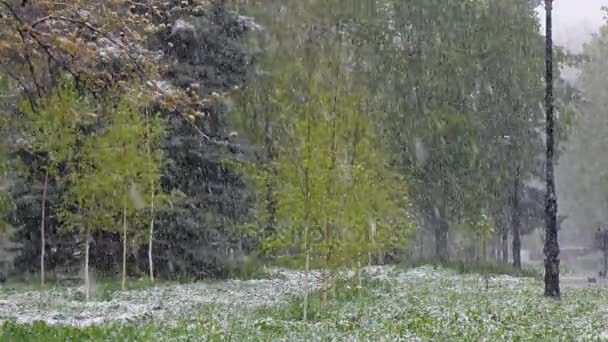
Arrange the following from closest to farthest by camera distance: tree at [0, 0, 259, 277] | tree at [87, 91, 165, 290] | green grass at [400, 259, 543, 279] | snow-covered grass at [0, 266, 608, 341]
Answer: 1. snow-covered grass at [0, 266, 608, 341]
2. tree at [87, 91, 165, 290]
3. tree at [0, 0, 259, 277]
4. green grass at [400, 259, 543, 279]

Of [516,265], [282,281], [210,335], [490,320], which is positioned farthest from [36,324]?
[516,265]

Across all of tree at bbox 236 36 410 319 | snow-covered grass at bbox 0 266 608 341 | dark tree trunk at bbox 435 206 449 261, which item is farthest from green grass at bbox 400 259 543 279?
tree at bbox 236 36 410 319

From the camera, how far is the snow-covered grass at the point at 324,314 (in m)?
12.6

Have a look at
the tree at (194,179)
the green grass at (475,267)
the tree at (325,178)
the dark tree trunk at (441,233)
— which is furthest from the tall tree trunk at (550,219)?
the dark tree trunk at (441,233)

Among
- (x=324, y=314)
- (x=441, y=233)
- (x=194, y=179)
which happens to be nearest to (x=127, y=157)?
(x=194, y=179)

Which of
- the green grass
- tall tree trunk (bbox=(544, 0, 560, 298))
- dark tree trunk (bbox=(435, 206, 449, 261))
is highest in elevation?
tall tree trunk (bbox=(544, 0, 560, 298))

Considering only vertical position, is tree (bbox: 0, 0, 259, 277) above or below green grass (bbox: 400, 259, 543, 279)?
above

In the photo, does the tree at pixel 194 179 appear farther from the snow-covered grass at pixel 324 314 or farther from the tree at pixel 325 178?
the tree at pixel 325 178

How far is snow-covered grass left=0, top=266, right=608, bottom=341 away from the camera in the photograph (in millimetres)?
12648

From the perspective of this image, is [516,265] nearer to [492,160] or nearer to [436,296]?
[492,160]

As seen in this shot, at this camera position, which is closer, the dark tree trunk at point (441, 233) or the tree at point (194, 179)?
the tree at point (194, 179)

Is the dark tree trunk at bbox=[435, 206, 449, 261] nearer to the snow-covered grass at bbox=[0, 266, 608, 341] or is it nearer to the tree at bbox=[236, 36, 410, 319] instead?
the snow-covered grass at bbox=[0, 266, 608, 341]

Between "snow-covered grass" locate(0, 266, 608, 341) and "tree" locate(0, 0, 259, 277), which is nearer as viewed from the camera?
"snow-covered grass" locate(0, 266, 608, 341)

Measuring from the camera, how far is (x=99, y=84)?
9.22 metres
